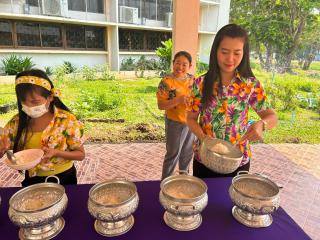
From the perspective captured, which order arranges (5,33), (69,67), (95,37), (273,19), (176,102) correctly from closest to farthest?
(176,102)
(273,19)
(5,33)
(69,67)
(95,37)

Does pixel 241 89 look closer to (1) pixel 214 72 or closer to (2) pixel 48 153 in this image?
(1) pixel 214 72

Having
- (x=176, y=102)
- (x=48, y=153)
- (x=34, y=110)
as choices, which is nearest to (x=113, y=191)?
(x=48, y=153)

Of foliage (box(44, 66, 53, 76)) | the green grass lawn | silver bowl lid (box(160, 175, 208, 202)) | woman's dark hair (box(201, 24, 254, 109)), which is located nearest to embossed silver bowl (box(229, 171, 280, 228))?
silver bowl lid (box(160, 175, 208, 202))

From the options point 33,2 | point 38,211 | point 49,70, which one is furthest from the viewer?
point 49,70

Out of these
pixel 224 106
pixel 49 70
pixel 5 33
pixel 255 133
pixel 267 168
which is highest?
pixel 5 33

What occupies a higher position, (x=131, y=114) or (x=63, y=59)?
(x=63, y=59)

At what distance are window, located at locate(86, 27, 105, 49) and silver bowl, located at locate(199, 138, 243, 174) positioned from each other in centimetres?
955

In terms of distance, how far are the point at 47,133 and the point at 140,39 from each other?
988 centimetres

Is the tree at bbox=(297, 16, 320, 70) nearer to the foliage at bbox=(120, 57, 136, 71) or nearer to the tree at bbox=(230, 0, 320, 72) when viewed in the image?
the tree at bbox=(230, 0, 320, 72)

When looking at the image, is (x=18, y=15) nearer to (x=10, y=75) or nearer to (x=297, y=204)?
(x=10, y=75)

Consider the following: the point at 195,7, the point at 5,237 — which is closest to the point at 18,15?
the point at 195,7

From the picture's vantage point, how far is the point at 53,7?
830cm

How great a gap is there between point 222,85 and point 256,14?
4.24 m

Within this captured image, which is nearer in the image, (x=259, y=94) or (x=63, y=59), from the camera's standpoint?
(x=259, y=94)
